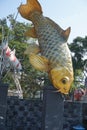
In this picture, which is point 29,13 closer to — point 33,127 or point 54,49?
point 54,49

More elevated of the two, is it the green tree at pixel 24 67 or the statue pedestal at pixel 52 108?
the green tree at pixel 24 67

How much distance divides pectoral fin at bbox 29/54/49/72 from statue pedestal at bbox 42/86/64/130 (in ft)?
1.71

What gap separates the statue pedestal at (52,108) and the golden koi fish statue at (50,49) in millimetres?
211

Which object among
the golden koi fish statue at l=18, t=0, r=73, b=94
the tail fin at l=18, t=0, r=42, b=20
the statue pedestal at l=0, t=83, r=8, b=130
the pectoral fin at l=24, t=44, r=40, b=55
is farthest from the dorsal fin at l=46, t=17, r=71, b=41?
the statue pedestal at l=0, t=83, r=8, b=130

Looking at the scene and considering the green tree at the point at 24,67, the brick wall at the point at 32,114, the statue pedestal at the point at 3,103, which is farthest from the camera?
the green tree at the point at 24,67

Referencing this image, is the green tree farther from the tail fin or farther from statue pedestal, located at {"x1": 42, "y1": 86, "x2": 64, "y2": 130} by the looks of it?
statue pedestal, located at {"x1": 42, "y1": 86, "x2": 64, "y2": 130}

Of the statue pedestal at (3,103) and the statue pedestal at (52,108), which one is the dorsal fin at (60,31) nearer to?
the statue pedestal at (52,108)

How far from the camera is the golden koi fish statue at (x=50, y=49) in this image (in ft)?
25.7

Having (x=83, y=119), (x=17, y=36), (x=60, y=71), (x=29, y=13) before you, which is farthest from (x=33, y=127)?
(x=17, y=36)

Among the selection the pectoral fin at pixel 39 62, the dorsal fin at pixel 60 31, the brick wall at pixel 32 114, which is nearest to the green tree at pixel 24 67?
the brick wall at pixel 32 114

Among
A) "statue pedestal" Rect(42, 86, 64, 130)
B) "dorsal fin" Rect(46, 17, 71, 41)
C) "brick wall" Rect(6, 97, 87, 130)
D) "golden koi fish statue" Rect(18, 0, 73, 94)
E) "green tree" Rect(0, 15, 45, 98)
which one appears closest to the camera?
"golden koi fish statue" Rect(18, 0, 73, 94)

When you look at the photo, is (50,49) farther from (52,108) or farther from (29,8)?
(52,108)

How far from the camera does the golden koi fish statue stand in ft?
25.7

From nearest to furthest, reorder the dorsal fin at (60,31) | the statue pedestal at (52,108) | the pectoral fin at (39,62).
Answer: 1. the pectoral fin at (39,62)
2. the statue pedestal at (52,108)
3. the dorsal fin at (60,31)
